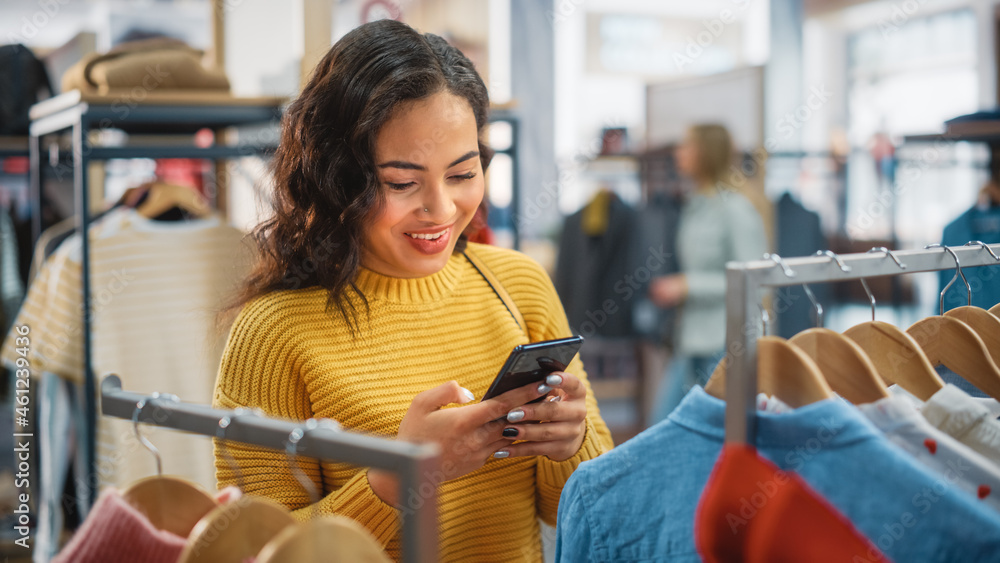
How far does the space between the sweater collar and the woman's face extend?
8 centimetres

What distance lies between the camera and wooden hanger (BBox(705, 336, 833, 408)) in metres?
0.86

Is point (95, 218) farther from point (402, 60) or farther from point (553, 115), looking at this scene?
point (553, 115)

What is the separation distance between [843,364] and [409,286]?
0.69 meters

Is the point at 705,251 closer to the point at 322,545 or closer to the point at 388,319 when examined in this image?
the point at 388,319

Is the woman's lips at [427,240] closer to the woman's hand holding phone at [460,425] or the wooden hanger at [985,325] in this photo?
the woman's hand holding phone at [460,425]

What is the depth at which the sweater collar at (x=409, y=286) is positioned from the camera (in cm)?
136

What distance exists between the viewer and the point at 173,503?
2.82ft

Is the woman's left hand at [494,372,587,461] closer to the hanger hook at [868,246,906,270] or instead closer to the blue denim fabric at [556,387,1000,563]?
the blue denim fabric at [556,387,1000,563]

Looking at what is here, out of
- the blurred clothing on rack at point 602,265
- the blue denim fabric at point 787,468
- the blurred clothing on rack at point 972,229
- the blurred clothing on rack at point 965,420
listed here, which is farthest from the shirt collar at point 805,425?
the blurred clothing on rack at point 602,265

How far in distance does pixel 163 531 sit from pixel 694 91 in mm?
4109

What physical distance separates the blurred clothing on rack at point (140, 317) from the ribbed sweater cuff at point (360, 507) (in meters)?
1.21

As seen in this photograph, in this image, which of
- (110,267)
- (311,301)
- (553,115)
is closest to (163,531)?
(311,301)

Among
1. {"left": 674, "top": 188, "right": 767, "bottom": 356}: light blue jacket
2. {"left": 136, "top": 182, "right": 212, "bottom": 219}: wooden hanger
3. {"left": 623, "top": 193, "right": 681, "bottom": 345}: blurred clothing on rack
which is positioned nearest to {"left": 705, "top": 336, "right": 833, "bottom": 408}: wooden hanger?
{"left": 136, "top": 182, "right": 212, "bottom": 219}: wooden hanger

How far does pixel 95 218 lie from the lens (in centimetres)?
269
